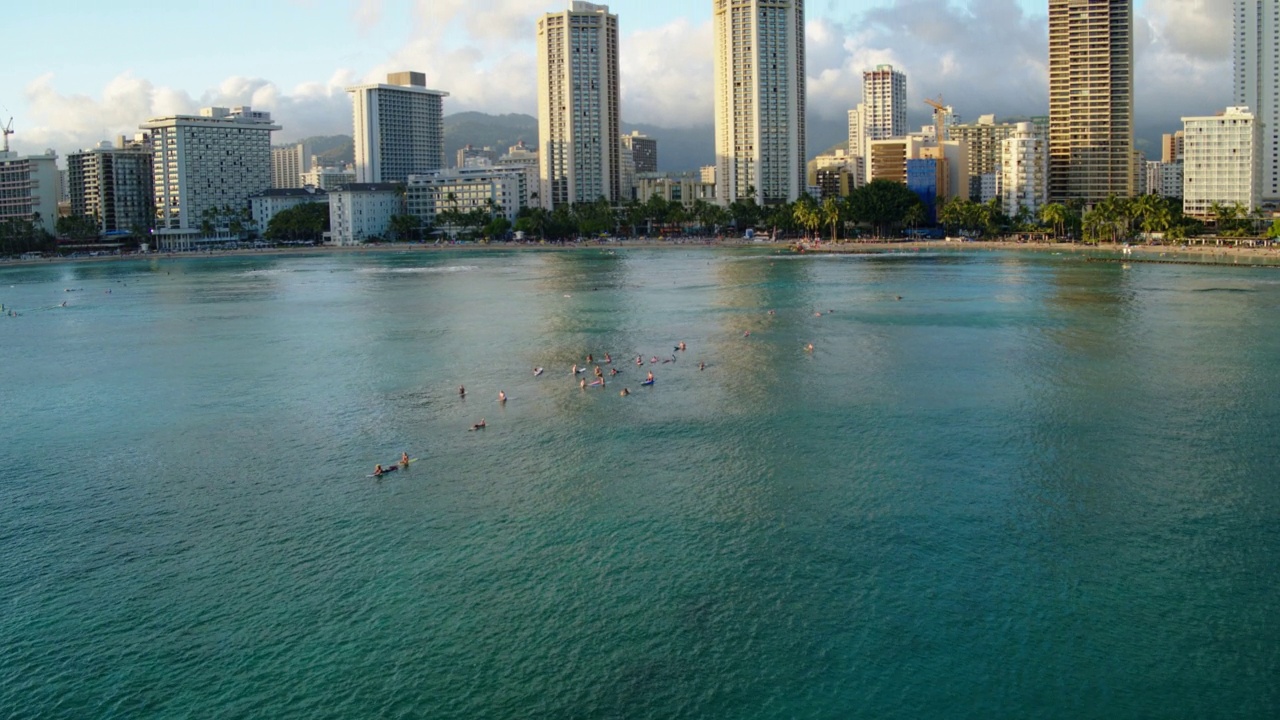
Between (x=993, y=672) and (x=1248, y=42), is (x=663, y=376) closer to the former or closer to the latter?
(x=993, y=672)

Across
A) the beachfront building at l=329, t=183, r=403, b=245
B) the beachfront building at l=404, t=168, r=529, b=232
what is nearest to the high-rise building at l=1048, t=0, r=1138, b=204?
the beachfront building at l=404, t=168, r=529, b=232

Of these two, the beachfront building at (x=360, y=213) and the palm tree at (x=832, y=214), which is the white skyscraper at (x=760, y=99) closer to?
the palm tree at (x=832, y=214)

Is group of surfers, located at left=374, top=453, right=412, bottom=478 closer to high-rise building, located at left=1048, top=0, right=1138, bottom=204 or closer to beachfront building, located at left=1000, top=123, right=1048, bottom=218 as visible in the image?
beachfront building, located at left=1000, top=123, right=1048, bottom=218

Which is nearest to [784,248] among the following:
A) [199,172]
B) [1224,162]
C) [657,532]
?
[1224,162]

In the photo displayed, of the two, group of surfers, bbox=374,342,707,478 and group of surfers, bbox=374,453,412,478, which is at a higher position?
group of surfers, bbox=374,342,707,478

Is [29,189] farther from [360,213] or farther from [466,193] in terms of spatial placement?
[466,193]

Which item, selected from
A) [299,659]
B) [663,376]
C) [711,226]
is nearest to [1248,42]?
[711,226]

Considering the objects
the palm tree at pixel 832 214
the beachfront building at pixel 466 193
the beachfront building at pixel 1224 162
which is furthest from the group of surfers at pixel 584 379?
the beachfront building at pixel 466 193
